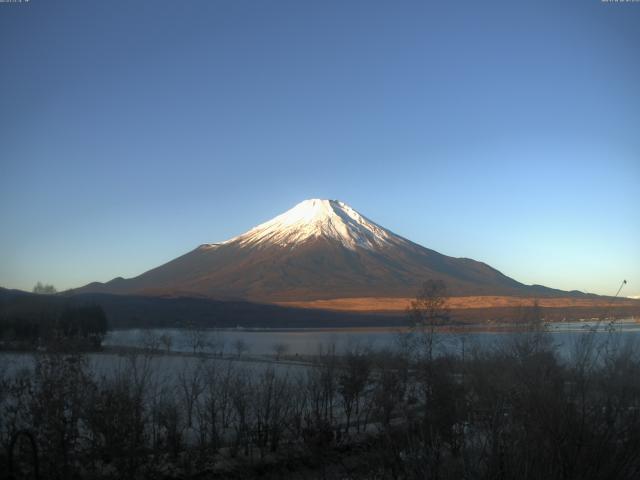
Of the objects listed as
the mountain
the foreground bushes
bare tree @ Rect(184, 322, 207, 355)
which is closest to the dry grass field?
the mountain

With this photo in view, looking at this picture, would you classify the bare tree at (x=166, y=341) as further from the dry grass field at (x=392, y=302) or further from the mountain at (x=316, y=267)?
the mountain at (x=316, y=267)

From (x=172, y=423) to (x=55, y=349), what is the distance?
5321 mm

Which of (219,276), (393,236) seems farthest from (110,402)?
(393,236)

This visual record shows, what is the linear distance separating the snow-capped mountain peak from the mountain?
0.83 ft

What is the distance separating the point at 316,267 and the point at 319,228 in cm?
2787

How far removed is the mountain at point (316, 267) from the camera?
114 m

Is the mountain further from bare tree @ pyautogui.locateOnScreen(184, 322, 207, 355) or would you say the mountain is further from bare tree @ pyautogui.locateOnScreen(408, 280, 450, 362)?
bare tree @ pyautogui.locateOnScreen(408, 280, 450, 362)

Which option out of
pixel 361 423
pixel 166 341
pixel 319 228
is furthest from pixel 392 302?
pixel 361 423

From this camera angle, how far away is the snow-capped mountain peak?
15375 centimetres

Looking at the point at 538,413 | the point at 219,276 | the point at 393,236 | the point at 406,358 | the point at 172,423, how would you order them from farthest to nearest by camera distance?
the point at 393,236 → the point at 219,276 → the point at 406,358 → the point at 172,423 → the point at 538,413

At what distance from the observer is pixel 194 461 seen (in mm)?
15023

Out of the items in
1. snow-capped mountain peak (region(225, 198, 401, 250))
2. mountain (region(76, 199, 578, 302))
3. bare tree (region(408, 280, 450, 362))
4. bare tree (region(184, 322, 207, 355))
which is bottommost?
bare tree (region(184, 322, 207, 355))

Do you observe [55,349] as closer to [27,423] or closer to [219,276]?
[27,423]

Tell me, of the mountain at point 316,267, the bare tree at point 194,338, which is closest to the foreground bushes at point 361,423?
the bare tree at point 194,338
